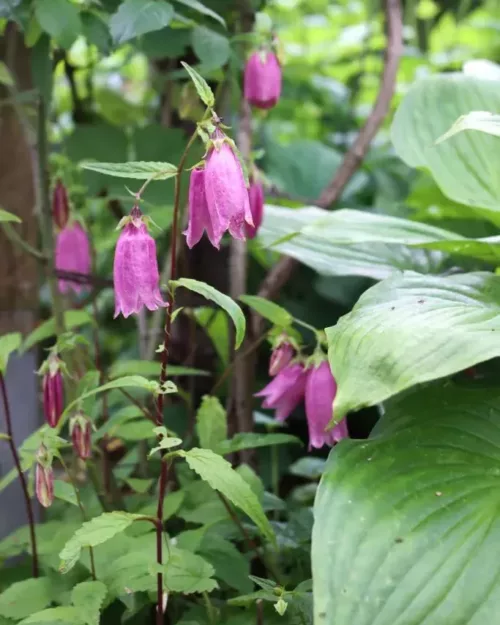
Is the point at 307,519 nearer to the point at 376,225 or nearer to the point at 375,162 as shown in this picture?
the point at 376,225

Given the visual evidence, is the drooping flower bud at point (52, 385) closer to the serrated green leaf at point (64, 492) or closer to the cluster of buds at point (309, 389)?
the serrated green leaf at point (64, 492)

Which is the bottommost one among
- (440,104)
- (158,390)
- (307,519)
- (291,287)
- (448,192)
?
(307,519)

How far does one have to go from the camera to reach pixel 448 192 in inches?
40.2

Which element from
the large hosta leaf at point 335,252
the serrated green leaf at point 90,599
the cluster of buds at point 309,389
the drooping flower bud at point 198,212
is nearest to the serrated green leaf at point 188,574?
the serrated green leaf at point 90,599

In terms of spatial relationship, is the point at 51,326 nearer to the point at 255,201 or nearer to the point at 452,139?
the point at 255,201

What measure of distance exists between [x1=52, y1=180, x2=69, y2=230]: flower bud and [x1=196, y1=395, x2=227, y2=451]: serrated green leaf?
0.33 m

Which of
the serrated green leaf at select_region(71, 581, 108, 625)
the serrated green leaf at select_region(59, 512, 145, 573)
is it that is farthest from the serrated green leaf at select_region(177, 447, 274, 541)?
the serrated green leaf at select_region(71, 581, 108, 625)

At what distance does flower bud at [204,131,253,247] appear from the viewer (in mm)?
577

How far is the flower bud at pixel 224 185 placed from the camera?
0.58 metres

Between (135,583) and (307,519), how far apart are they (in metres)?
0.28

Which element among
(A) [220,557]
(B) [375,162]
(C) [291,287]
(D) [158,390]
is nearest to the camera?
(D) [158,390]

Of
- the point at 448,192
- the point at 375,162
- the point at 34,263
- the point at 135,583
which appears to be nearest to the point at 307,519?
the point at 135,583

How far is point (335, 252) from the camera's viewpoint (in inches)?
41.1

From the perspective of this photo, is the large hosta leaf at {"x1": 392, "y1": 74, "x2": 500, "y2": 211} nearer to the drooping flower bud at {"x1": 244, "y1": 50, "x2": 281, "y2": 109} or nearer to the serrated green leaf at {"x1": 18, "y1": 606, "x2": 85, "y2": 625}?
the drooping flower bud at {"x1": 244, "y1": 50, "x2": 281, "y2": 109}
